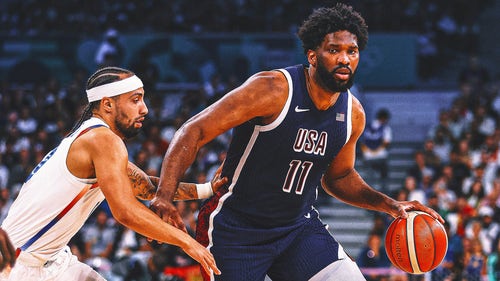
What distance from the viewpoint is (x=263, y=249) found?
4.86m

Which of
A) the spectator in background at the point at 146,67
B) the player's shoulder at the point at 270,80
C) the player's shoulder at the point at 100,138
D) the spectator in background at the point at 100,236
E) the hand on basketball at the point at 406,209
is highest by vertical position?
the player's shoulder at the point at 270,80

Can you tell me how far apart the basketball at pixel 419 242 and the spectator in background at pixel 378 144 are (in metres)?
7.74

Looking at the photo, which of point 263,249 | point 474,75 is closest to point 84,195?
point 263,249

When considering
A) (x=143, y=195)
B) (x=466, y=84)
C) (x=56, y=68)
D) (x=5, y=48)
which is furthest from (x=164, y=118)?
(x=143, y=195)

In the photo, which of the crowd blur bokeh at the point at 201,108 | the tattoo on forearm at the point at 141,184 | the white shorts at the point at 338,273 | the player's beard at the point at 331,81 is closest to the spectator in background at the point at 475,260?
the crowd blur bokeh at the point at 201,108

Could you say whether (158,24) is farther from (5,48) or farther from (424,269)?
(424,269)

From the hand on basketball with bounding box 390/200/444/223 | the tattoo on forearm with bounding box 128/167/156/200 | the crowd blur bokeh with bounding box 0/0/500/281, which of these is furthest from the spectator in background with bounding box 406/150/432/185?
the tattoo on forearm with bounding box 128/167/156/200

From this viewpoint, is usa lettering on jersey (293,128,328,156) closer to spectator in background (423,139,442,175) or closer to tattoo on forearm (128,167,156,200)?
tattoo on forearm (128,167,156,200)

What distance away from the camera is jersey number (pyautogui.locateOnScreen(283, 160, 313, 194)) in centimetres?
484

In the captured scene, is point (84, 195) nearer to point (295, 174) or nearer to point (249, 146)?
point (249, 146)

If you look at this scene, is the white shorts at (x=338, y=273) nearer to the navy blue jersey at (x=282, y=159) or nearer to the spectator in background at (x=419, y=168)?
the navy blue jersey at (x=282, y=159)

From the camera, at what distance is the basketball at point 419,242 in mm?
5102

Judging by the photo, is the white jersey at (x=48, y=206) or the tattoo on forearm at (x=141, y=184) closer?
the white jersey at (x=48, y=206)

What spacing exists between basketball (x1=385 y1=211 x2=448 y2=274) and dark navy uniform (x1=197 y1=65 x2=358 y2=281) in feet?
A: 1.45
